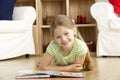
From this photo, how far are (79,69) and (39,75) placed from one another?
0.28 metres

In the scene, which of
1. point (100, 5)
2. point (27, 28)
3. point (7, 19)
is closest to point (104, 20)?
point (100, 5)

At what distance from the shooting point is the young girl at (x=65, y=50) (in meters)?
1.70

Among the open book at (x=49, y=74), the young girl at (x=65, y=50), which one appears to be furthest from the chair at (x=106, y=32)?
the open book at (x=49, y=74)

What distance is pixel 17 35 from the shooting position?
2842 mm

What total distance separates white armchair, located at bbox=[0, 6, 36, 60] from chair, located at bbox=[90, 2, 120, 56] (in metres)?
0.73

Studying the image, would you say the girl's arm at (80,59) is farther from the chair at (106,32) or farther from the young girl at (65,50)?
the chair at (106,32)

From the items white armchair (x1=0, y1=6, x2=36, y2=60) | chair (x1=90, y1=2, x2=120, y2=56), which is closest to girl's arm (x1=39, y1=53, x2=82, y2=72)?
white armchair (x1=0, y1=6, x2=36, y2=60)

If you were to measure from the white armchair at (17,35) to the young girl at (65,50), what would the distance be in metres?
0.95

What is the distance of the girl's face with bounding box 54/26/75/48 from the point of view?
66.1 inches

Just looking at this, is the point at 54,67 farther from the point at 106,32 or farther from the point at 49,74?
the point at 106,32

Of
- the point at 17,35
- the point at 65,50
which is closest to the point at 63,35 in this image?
the point at 65,50

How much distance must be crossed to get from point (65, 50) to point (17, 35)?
1117mm

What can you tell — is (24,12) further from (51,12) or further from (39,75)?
(39,75)

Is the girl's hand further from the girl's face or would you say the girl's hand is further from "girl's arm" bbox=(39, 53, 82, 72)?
the girl's face
